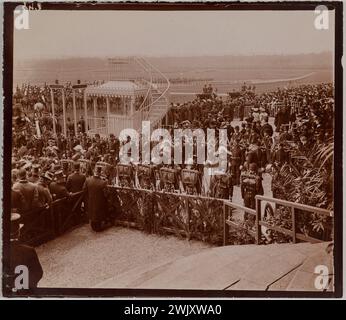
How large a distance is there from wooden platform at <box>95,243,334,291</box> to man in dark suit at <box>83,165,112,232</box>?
252mm

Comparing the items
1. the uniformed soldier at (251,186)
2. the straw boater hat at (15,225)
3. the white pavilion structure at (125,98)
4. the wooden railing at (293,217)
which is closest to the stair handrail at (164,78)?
the white pavilion structure at (125,98)

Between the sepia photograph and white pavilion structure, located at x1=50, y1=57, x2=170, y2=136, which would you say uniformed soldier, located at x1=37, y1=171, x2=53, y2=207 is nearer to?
the sepia photograph

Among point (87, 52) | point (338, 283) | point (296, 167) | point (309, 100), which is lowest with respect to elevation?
point (338, 283)

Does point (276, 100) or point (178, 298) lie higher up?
point (276, 100)

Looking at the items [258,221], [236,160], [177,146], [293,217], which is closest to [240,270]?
[258,221]

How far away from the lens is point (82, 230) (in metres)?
1.99

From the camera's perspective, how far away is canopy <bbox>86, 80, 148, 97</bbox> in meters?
1.96

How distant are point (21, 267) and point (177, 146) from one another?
2.91 ft

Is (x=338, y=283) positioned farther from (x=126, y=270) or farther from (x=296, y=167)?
(x=126, y=270)

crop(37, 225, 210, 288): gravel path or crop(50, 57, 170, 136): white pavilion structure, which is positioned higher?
crop(50, 57, 170, 136): white pavilion structure

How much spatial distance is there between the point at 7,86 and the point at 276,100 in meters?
1.21

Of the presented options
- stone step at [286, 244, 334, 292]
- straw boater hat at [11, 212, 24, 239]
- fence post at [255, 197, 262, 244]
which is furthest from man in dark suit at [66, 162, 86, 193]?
stone step at [286, 244, 334, 292]

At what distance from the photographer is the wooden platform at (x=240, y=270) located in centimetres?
194
